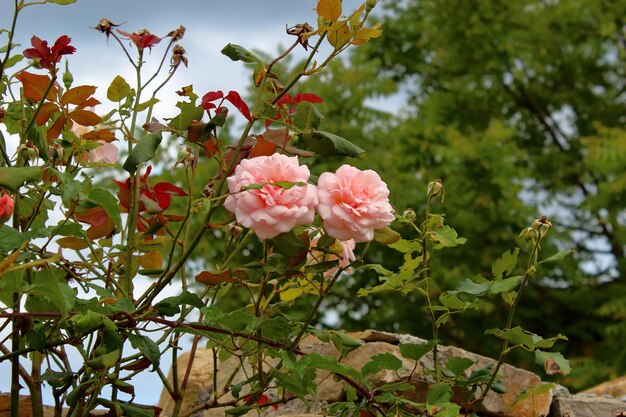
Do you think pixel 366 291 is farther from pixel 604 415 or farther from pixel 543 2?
pixel 543 2

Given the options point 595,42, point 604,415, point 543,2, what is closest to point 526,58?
point 595,42

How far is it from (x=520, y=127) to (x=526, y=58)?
1.33 metres

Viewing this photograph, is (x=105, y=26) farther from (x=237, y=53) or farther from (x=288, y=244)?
(x=288, y=244)

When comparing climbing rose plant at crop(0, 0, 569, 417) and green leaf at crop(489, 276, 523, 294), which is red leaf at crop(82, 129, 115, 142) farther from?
green leaf at crop(489, 276, 523, 294)

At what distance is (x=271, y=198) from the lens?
5.53 ft

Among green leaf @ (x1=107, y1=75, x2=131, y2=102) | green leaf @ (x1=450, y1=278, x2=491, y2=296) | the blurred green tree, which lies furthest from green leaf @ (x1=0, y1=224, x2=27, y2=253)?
the blurred green tree

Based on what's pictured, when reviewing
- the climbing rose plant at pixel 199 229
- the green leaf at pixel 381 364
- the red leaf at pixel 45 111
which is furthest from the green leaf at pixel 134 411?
the red leaf at pixel 45 111

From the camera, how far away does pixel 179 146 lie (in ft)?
6.99

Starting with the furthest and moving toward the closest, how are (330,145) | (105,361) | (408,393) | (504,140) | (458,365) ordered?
(504,140)
(408,393)
(458,365)
(330,145)
(105,361)

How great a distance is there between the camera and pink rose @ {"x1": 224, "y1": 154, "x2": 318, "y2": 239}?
1686 mm

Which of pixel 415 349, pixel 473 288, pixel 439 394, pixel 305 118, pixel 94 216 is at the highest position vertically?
pixel 305 118

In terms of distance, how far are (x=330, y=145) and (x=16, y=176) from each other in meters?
0.64

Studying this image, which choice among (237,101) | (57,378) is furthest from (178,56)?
(57,378)

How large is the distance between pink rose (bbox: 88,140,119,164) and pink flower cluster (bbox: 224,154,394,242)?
0.68 meters
